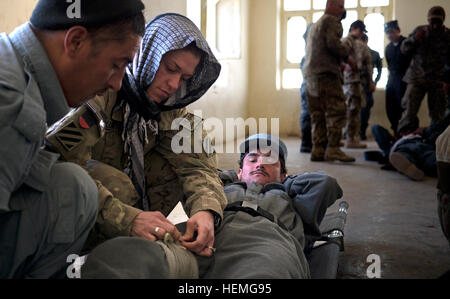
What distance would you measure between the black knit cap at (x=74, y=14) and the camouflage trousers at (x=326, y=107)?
13.2ft

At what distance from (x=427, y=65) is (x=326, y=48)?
5.24ft

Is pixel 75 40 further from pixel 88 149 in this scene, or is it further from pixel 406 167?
pixel 406 167

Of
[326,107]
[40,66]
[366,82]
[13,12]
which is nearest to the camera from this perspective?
[40,66]

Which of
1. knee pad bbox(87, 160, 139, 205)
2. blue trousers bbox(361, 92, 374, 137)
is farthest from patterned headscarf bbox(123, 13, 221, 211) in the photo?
blue trousers bbox(361, 92, 374, 137)

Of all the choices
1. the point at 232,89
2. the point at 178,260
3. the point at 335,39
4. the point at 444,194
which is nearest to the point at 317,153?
the point at 335,39

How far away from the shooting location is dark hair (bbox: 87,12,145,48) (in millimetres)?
959

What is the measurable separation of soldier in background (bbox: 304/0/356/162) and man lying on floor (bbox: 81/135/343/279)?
2.63 m

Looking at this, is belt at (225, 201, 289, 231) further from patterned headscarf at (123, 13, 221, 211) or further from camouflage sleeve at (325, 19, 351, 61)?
camouflage sleeve at (325, 19, 351, 61)

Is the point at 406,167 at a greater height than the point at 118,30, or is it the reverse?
the point at 118,30

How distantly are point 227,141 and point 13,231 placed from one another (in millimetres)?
6633

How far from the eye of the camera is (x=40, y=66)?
0.90 metres

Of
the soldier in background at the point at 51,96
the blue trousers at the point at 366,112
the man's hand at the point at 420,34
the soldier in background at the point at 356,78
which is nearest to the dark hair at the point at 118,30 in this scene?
the soldier in background at the point at 51,96

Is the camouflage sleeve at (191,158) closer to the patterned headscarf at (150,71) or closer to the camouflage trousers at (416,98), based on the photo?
the patterned headscarf at (150,71)
